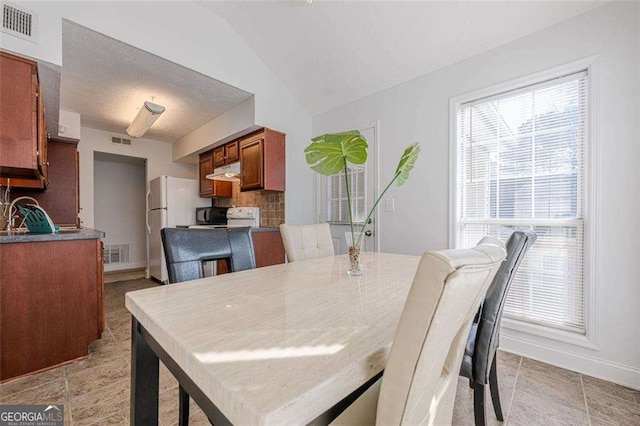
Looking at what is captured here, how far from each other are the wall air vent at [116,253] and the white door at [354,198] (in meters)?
4.21

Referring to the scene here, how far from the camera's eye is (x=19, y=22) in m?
1.72

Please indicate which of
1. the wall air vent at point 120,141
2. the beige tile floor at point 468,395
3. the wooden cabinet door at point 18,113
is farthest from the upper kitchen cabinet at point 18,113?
the wall air vent at point 120,141

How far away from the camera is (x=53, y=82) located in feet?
6.84

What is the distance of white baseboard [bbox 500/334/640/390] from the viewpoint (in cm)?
165

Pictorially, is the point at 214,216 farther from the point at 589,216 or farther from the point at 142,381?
the point at 589,216

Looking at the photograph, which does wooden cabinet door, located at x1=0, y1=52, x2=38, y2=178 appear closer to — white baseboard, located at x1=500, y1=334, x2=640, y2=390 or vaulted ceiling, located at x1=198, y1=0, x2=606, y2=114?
vaulted ceiling, located at x1=198, y1=0, x2=606, y2=114

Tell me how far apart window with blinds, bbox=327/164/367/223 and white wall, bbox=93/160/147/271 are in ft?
13.5

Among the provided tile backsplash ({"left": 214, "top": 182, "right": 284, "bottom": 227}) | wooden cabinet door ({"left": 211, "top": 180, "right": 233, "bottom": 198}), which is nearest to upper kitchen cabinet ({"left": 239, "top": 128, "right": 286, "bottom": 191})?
tile backsplash ({"left": 214, "top": 182, "right": 284, "bottom": 227})

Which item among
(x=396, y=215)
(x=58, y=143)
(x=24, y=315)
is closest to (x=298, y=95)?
(x=396, y=215)

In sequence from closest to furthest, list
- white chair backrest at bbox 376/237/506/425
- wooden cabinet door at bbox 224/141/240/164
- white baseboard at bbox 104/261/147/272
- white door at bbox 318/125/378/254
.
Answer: white chair backrest at bbox 376/237/506/425, white door at bbox 318/125/378/254, wooden cabinet door at bbox 224/141/240/164, white baseboard at bbox 104/261/147/272

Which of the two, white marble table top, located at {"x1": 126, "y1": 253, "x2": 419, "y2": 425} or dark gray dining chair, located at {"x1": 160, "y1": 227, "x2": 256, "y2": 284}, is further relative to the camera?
dark gray dining chair, located at {"x1": 160, "y1": 227, "x2": 256, "y2": 284}

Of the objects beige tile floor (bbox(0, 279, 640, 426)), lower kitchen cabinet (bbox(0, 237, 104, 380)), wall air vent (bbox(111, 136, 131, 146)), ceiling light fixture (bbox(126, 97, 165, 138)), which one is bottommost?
beige tile floor (bbox(0, 279, 640, 426))

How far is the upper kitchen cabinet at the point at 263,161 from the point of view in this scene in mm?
3264

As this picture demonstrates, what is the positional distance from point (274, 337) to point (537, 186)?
2.32m
